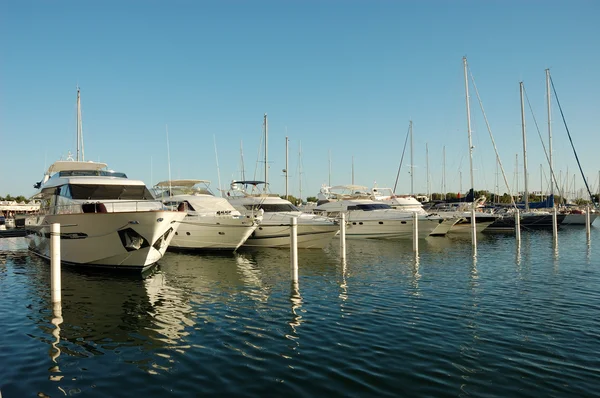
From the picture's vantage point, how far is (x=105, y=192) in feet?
57.0

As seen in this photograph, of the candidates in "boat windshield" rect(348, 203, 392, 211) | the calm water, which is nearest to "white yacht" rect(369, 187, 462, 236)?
"boat windshield" rect(348, 203, 392, 211)

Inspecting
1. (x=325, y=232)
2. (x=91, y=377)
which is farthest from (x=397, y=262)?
(x=91, y=377)

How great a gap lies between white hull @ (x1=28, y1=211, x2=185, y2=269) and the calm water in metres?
0.72

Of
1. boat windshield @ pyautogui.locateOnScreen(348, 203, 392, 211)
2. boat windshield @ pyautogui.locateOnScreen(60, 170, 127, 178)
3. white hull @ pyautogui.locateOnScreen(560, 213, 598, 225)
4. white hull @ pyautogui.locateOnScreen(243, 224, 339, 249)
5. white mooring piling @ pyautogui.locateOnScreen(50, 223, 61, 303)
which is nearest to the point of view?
white mooring piling @ pyautogui.locateOnScreen(50, 223, 61, 303)

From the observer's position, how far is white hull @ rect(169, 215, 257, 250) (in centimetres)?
2195

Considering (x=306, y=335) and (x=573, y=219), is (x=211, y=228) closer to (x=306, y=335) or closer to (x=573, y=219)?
(x=306, y=335)

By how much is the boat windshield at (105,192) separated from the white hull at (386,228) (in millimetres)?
17336

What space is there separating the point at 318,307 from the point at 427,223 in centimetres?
2283

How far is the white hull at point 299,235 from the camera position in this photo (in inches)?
954

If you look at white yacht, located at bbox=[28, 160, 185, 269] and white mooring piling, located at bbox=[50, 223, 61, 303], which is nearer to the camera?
white mooring piling, located at bbox=[50, 223, 61, 303]

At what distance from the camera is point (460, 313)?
987cm

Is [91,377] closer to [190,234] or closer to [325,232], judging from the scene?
[190,234]

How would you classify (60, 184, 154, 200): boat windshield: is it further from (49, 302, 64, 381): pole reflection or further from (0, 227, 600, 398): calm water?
(49, 302, 64, 381): pole reflection

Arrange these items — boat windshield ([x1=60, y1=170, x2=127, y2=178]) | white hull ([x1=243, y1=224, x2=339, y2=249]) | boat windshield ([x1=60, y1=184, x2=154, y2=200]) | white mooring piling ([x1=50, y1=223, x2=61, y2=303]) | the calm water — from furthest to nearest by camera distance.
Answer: white hull ([x1=243, y1=224, x2=339, y2=249]) < boat windshield ([x1=60, y1=170, x2=127, y2=178]) < boat windshield ([x1=60, y1=184, x2=154, y2=200]) < white mooring piling ([x1=50, y1=223, x2=61, y2=303]) < the calm water
